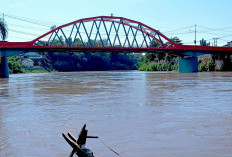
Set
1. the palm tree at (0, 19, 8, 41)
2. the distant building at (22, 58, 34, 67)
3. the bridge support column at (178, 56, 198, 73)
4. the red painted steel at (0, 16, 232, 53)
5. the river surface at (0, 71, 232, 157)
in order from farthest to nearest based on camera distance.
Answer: the distant building at (22, 58, 34, 67)
the bridge support column at (178, 56, 198, 73)
the red painted steel at (0, 16, 232, 53)
the palm tree at (0, 19, 8, 41)
the river surface at (0, 71, 232, 157)

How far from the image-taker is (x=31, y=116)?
10680mm

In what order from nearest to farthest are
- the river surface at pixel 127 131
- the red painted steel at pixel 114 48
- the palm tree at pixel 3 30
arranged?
the river surface at pixel 127 131, the palm tree at pixel 3 30, the red painted steel at pixel 114 48

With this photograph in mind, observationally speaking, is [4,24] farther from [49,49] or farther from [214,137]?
[49,49]

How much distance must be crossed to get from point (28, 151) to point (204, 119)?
5449 millimetres

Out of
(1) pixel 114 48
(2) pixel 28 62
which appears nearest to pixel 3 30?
(1) pixel 114 48

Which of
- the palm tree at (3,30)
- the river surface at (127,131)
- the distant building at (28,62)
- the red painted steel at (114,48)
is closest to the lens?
the river surface at (127,131)

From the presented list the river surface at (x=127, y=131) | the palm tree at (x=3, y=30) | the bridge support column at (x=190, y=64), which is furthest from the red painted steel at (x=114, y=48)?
the river surface at (x=127, y=131)

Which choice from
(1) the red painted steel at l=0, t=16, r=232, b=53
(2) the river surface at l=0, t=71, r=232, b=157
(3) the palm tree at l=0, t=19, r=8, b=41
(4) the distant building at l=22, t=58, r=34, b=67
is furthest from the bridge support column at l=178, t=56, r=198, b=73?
(4) the distant building at l=22, t=58, r=34, b=67

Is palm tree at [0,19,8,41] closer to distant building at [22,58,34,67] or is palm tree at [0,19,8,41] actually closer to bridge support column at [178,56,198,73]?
bridge support column at [178,56,198,73]

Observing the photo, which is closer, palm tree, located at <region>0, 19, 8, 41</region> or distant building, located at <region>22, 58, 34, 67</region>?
palm tree, located at <region>0, 19, 8, 41</region>

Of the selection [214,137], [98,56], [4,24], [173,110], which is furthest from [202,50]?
[98,56]

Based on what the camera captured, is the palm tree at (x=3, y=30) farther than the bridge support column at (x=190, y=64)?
No

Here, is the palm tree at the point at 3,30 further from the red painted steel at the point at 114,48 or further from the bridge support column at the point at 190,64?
the bridge support column at the point at 190,64

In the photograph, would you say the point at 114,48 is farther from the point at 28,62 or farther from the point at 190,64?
the point at 28,62
